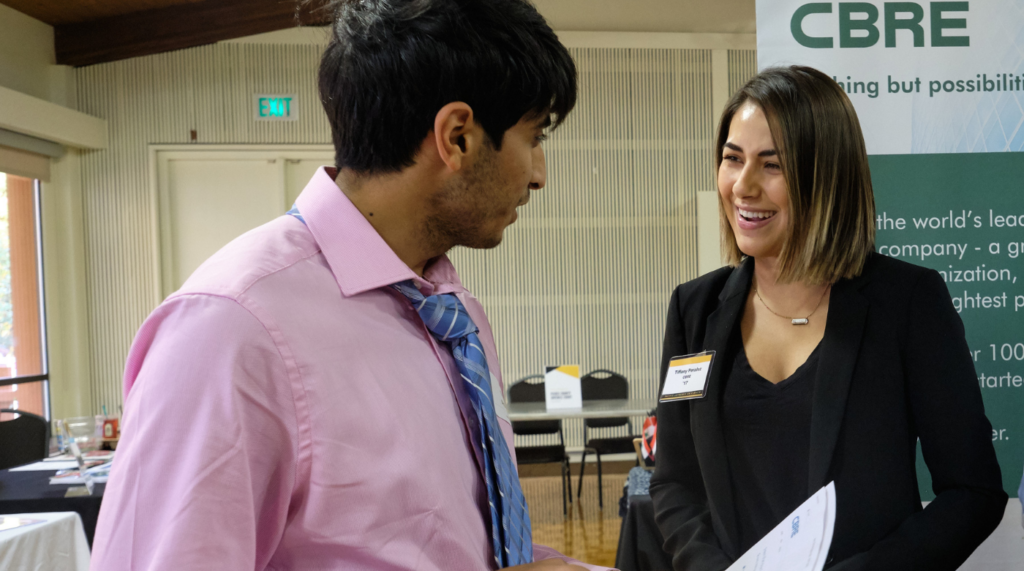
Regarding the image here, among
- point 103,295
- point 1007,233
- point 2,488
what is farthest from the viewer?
point 103,295

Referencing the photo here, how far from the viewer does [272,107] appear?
25.7 ft

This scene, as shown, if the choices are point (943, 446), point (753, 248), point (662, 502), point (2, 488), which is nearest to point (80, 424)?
point (2, 488)

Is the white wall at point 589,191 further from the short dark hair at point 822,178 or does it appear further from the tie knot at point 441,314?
the tie knot at point 441,314

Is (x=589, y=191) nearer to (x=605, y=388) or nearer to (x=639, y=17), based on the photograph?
(x=639, y=17)

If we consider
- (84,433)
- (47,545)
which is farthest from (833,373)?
(84,433)

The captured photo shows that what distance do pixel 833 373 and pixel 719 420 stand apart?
236 mm

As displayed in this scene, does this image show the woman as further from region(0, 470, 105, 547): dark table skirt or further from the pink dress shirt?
region(0, 470, 105, 547): dark table skirt

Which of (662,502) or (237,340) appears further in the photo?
(662,502)

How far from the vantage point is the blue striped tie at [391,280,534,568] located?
88cm

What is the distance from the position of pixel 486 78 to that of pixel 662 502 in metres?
1.04

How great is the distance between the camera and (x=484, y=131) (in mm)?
904

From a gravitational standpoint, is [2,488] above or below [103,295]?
below

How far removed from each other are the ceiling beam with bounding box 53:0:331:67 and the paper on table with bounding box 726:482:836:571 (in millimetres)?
7610

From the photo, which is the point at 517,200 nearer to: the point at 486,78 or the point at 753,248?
the point at 486,78
